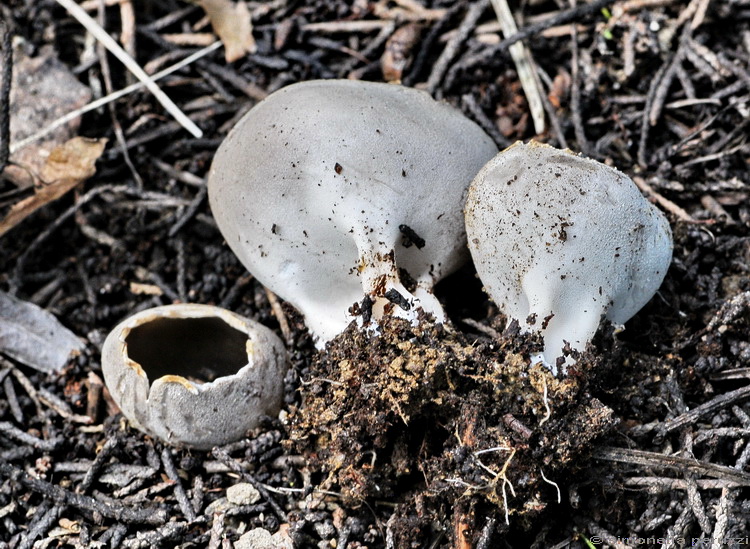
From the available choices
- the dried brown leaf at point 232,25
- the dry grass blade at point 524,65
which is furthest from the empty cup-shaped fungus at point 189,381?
the dry grass blade at point 524,65

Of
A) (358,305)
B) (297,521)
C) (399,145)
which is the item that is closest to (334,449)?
(297,521)

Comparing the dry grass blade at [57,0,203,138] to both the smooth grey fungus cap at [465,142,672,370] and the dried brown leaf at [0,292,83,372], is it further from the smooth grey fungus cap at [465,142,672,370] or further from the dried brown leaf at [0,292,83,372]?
the smooth grey fungus cap at [465,142,672,370]

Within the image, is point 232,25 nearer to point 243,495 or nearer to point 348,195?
point 348,195

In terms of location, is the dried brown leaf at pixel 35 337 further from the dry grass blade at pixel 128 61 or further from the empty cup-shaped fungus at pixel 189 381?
the dry grass blade at pixel 128 61

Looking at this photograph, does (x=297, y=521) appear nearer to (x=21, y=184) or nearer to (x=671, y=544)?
(x=671, y=544)

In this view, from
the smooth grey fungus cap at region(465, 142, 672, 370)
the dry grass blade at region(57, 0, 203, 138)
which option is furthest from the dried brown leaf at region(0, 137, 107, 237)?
the smooth grey fungus cap at region(465, 142, 672, 370)

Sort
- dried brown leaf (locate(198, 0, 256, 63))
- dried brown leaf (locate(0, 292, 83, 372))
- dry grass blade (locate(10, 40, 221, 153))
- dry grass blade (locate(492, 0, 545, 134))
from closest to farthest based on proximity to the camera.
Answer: dried brown leaf (locate(0, 292, 83, 372)) → dry grass blade (locate(492, 0, 545, 134)) → dry grass blade (locate(10, 40, 221, 153)) → dried brown leaf (locate(198, 0, 256, 63))
